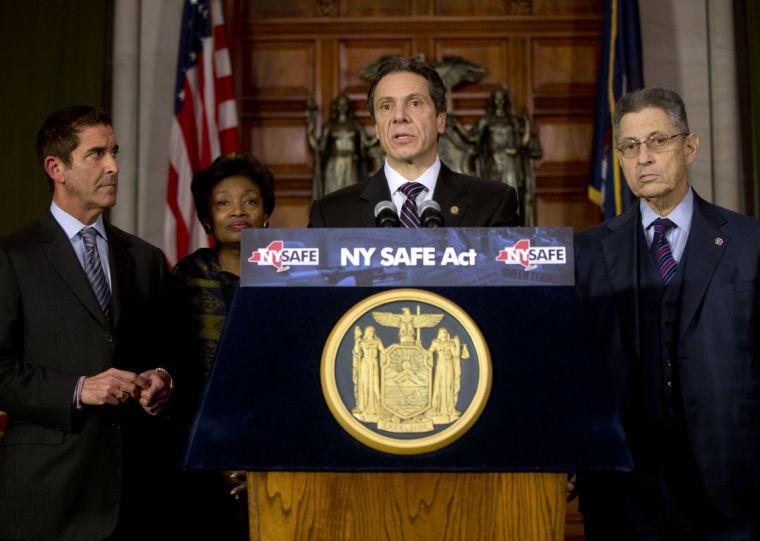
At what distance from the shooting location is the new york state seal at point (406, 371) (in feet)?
5.49

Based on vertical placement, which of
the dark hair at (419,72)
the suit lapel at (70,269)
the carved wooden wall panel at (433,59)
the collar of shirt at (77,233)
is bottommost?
the suit lapel at (70,269)

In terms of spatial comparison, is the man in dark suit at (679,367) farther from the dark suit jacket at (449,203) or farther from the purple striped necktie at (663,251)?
the dark suit jacket at (449,203)

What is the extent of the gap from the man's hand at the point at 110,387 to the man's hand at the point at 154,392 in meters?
0.02

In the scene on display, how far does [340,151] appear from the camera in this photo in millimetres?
6047

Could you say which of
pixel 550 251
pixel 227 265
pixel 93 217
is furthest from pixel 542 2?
pixel 550 251

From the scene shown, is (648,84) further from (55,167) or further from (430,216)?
(430,216)

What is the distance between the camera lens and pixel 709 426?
2.26 meters

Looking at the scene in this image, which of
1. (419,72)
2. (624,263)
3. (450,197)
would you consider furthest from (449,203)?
(624,263)

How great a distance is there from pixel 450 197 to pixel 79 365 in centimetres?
113

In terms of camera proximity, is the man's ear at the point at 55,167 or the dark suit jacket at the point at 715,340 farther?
the man's ear at the point at 55,167

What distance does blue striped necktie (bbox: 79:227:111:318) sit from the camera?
2746 millimetres

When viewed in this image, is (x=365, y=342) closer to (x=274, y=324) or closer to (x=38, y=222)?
(x=274, y=324)

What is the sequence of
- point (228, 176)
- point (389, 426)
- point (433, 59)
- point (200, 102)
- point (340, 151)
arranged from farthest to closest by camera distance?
point (433, 59) < point (340, 151) < point (200, 102) < point (228, 176) < point (389, 426)

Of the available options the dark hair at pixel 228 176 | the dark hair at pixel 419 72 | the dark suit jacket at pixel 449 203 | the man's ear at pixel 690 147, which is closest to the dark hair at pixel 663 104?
the man's ear at pixel 690 147
